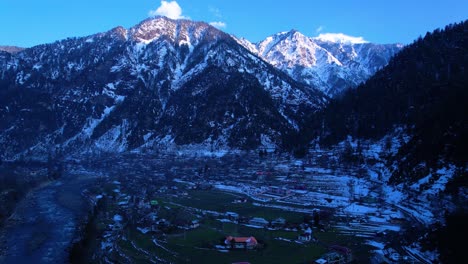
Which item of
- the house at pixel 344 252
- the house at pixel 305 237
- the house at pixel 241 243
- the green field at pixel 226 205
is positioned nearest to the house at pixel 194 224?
the green field at pixel 226 205

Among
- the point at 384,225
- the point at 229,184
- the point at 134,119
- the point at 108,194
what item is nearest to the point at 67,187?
the point at 108,194

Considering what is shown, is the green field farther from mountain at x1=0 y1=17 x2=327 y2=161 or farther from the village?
mountain at x1=0 y1=17 x2=327 y2=161

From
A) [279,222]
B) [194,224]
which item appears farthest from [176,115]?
[279,222]

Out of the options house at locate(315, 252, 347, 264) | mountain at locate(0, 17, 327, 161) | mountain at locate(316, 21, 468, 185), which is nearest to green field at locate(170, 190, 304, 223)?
house at locate(315, 252, 347, 264)

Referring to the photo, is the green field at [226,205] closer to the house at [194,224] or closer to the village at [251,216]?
the village at [251,216]

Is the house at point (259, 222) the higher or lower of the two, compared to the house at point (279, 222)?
lower
